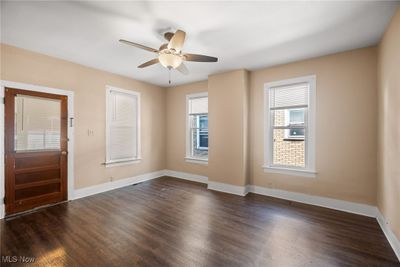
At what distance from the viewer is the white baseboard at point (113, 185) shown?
3.88 m

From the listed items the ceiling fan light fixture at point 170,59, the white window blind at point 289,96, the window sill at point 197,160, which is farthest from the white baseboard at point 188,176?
the ceiling fan light fixture at point 170,59

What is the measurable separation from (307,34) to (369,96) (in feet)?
4.94

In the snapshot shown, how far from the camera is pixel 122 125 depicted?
470 cm

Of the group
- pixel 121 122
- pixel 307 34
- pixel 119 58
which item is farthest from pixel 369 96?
pixel 121 122

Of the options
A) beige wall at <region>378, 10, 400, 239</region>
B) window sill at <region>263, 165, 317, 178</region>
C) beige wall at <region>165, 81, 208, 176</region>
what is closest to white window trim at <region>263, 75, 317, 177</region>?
window sill at <region>263, 165, 317, 178</region>

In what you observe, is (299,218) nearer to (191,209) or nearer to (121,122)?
(191,209)

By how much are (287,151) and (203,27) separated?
9.47 ft

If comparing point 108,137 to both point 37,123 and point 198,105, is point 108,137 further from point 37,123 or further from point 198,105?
point 198,105

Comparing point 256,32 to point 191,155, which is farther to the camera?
point 191,155

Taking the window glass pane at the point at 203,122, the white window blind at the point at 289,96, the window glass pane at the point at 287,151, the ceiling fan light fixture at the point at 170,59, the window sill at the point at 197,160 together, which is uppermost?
the ceiling fan light fixture at the point at 170,59

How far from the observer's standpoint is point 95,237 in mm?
2398

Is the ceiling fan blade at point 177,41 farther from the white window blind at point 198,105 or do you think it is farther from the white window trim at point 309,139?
the white window blind at point 198,105

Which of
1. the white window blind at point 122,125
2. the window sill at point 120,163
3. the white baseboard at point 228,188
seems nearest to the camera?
the white baseboard at point 228,188

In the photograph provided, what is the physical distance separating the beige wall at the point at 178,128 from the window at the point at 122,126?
1080mm
